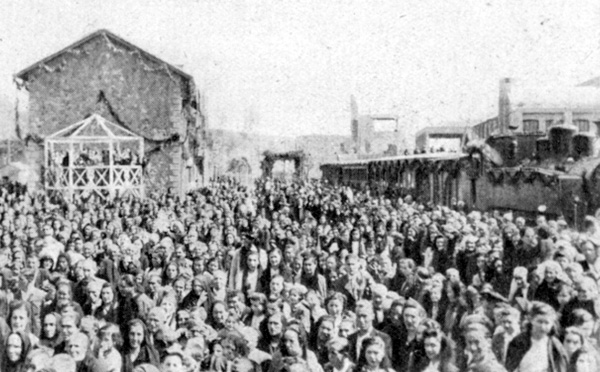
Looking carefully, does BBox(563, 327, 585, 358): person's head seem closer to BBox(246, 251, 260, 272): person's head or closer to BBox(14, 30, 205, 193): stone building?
BBox(246, 251, 260, 272): person's head

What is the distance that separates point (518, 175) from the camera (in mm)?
18016

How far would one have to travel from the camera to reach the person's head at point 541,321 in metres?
5.74

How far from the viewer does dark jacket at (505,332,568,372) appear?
5504mm

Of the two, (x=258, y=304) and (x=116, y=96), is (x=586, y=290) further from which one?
(x=116, y=96)

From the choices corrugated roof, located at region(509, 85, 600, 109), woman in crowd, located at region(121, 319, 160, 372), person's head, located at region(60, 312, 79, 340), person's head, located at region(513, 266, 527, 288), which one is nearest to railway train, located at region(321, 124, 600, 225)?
person's head, located at region(513, 266, 527, 288)

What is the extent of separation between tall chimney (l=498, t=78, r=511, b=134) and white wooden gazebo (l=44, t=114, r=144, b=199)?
81.3 feet

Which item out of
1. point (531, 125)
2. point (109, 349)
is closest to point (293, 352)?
point (109, 349)

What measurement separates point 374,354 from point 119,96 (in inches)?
894

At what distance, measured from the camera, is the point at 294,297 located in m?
7.20

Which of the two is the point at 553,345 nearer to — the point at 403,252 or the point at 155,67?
the point at 403,252

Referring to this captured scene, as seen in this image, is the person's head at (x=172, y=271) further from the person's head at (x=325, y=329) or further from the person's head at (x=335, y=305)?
the person's head at (x=325, y=329)

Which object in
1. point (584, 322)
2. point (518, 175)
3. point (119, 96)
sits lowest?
point (584, 322)

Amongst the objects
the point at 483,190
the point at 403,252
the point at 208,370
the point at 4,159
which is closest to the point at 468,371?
the point at 208,370

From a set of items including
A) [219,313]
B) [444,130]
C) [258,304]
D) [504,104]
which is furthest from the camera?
[444,130]
